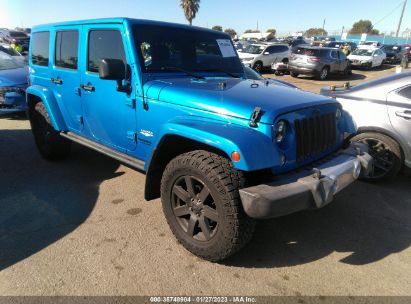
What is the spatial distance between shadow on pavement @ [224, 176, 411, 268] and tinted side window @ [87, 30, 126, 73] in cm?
231

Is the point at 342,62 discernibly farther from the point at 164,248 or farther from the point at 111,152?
the point at 164,248

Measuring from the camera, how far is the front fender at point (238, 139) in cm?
232

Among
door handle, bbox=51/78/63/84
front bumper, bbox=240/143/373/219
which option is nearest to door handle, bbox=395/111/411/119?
front bumper, bbox=240/143/373/219

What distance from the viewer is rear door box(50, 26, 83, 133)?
13.3 feet

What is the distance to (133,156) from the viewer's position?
3584 mm

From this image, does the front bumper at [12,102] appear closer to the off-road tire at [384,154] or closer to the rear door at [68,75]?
the rear door at [68,75]

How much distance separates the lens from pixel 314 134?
2953 millimetres

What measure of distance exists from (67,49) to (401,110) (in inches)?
168

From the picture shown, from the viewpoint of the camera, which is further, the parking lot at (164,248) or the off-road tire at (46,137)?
the off-road tire at (46,137)

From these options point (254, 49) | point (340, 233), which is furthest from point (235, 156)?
point (254, 49)

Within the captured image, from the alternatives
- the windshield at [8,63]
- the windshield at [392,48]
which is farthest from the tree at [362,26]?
the windshield at [8,63]

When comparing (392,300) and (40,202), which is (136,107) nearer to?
(40,202)

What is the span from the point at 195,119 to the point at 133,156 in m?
1.08

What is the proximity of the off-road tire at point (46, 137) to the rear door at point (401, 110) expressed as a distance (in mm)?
4552
